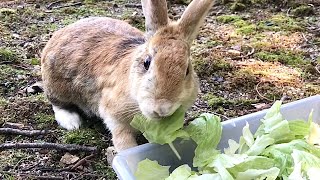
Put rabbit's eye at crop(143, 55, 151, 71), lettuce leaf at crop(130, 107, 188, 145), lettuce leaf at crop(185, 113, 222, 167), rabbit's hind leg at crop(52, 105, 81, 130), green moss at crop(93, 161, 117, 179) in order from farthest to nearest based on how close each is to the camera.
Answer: rabbit's hind leg at crop(52, 105, 81, 130) → green moss at crop(93, 161, 117, 179) → rabbit's eye at crop(143, 55, 151, 71) → lettuce leaf at crop(130, 107, 188, 145) → lettuce leaf at crop(185, 113, 222, 167)

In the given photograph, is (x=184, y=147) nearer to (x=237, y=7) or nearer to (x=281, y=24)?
(x=281, y=24)

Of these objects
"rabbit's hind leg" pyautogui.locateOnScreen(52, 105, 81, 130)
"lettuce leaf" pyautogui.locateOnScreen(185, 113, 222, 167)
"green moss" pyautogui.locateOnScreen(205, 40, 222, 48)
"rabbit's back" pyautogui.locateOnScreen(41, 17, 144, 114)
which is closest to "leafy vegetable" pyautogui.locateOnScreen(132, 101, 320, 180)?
"lettuce leaf" pyautogui.locateOnScreen(185, 113, 222, 167)

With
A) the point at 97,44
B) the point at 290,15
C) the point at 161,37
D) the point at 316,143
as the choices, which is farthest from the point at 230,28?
the point at 316,143

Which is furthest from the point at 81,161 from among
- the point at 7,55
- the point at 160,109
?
the point at 7,55

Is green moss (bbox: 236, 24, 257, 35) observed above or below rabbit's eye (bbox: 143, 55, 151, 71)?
below

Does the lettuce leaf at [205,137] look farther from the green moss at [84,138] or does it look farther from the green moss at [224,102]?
the green moss at [224,102]

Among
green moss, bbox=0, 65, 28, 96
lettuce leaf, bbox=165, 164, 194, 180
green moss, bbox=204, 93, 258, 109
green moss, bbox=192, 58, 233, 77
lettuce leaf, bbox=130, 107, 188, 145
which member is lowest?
green moss, bbox=204, 93, 258, 109

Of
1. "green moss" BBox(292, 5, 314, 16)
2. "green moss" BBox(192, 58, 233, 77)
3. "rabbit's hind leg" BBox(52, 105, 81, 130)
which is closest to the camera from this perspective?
"rabbit's hind leg" BBox(52, 105, 81, 130)

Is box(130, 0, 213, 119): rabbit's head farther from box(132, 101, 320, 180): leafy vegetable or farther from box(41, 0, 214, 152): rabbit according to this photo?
box(132, 101, 320, 180): leafy vegetable
